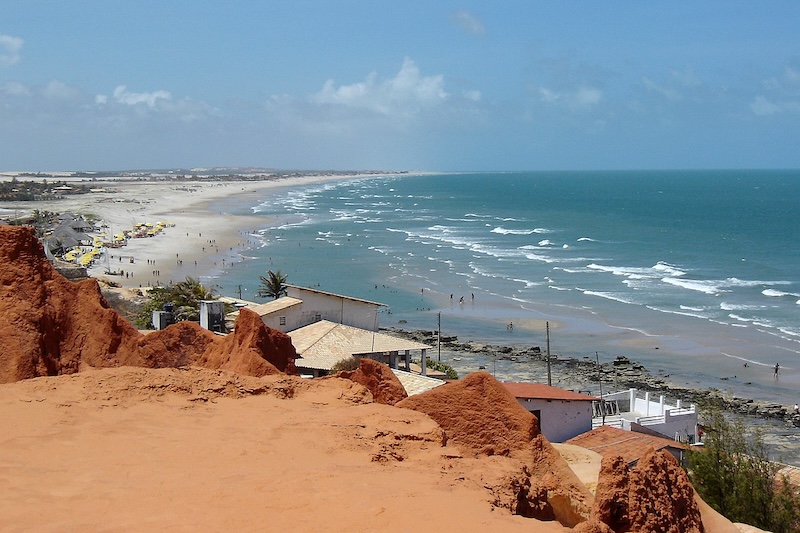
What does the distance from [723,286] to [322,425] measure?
58069 millimetres

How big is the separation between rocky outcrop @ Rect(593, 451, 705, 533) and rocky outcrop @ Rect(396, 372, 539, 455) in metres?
2.13

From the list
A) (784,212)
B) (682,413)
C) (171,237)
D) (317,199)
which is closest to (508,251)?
(171,237)

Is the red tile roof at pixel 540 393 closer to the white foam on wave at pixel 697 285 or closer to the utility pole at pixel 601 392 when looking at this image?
the utility pole at pixel 601 392

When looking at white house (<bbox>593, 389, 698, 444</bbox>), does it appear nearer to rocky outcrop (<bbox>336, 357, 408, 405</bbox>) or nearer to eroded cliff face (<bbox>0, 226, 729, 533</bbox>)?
eroded cliff face (<bbox>0, 226, 729, 533</bbox>)

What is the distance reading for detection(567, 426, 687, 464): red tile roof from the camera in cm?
2166

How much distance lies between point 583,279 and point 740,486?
49635mm

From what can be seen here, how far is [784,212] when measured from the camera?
434 feet

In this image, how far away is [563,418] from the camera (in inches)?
974

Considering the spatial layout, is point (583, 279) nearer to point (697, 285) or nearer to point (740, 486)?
point (697, 285)

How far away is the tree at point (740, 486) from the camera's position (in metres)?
18.2

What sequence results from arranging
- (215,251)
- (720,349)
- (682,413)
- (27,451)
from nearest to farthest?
(27,451) → (682,413) → (720,349) → (215,251)

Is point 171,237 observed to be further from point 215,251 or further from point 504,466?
point 504,466

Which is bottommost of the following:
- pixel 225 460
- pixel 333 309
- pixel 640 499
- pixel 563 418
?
pixel 563 418

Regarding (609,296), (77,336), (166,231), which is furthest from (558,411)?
(166,231)
